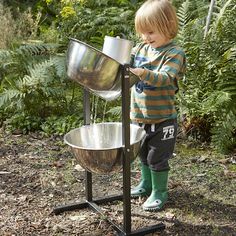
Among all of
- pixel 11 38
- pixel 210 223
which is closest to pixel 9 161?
pixel 210 223

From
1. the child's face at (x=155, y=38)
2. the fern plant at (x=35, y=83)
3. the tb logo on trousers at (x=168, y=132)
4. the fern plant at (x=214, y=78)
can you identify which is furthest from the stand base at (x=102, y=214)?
the fern plant at (x=35, y=83)

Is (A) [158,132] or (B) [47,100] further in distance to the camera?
(B) [47,100]

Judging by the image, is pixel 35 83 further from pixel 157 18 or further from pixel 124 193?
pixel 124 193

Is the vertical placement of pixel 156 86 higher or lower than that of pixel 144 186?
higher

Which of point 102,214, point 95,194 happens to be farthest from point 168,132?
point 95,194

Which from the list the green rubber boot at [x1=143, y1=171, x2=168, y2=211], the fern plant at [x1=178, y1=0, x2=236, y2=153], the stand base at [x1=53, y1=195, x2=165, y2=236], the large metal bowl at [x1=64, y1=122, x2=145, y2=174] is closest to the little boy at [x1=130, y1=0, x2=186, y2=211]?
the green rubber boot at [x1=143, y1=171, x2=168, y2=211]

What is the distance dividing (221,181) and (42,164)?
1.43 metres

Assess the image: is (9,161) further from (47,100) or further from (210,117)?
(210,117)

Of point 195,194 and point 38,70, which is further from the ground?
point 38,70

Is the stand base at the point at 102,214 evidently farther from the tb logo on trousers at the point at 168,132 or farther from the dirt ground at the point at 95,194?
the tb logo on trousers at the point at 168,132

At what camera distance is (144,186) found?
3.46 metres

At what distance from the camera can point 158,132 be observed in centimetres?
315

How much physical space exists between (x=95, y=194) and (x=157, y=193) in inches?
20.1

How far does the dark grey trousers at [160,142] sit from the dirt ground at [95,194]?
1.08ft
